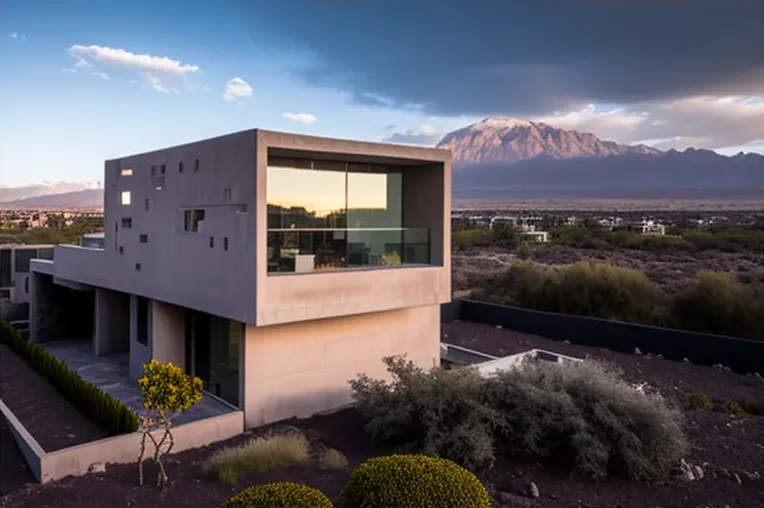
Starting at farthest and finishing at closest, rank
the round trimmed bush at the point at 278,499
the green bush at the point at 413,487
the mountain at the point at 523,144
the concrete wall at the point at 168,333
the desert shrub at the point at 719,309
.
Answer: the mountain at the point at 523,144
the desert shrub at the point at 719,309
the concrete wall at the point at 168,333
the green bush at the point at 413,487
the round trimmed bush at the point at 278,499

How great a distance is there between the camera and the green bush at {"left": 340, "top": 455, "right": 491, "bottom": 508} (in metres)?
4.84

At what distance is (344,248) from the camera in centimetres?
1045

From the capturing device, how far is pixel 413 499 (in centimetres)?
486

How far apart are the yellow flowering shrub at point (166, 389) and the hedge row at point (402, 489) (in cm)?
253

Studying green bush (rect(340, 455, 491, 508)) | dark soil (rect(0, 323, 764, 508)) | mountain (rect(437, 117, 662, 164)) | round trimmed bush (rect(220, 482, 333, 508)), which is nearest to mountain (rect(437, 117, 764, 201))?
mountain (rect(437, 117, 662, 164))

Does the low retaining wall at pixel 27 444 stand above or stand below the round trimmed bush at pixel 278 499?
below


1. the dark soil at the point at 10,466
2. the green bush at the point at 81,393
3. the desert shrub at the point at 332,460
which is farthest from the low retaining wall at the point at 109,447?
the desert shrub at the point at 332,460

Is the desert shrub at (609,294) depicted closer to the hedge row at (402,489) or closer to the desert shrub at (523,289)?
the desert shrub at (523,289)

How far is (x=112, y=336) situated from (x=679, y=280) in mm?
26007

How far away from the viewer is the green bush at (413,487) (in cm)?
484

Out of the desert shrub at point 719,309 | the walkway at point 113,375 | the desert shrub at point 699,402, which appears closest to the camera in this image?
the walkway at point 113,375

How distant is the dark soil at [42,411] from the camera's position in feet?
32.1

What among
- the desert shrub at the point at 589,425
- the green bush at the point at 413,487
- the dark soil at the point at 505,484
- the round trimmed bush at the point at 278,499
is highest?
the round trimmed bush at the point at 278,499

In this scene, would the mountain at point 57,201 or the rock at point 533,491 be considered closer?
the rock at point 533,491
